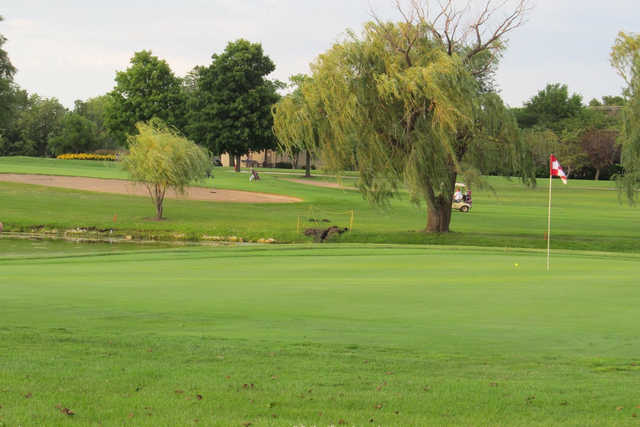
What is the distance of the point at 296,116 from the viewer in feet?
108

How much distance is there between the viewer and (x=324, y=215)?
48375 mm

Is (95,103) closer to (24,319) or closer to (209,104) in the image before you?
(209,104)

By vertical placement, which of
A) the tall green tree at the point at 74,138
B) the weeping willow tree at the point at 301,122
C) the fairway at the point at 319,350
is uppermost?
the tall green tree at the point at 74,138

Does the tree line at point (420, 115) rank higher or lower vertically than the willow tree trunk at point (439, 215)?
higher

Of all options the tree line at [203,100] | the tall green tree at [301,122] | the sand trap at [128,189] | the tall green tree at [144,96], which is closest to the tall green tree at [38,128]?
the tree line at [203,100]

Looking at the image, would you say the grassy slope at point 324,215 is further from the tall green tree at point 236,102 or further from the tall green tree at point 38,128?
the tall green tree at point 38,128

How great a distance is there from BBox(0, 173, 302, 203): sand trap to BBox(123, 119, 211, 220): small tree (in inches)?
512

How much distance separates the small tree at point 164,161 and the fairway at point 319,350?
26.5 m

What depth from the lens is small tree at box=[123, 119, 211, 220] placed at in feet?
136

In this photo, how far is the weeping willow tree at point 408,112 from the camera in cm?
3019

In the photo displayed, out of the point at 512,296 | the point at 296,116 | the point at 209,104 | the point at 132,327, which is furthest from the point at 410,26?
the point at 209,104

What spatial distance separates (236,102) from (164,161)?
129 ft

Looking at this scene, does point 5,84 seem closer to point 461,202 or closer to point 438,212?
point 461,202

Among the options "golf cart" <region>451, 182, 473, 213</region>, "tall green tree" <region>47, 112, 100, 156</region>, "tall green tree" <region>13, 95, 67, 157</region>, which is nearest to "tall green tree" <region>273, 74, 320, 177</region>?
"golf cart" <region>451, 182, 473, 213</region>
